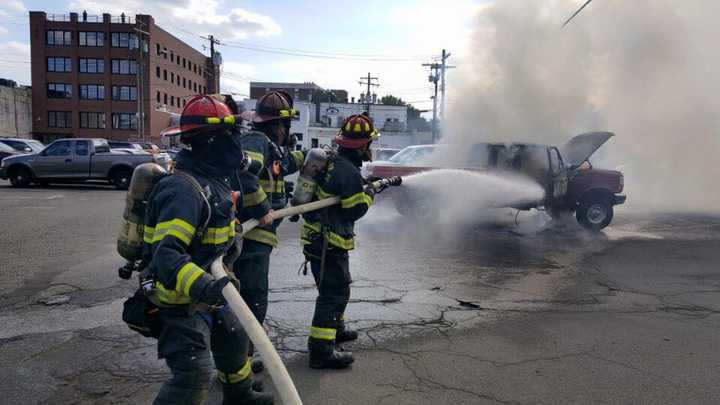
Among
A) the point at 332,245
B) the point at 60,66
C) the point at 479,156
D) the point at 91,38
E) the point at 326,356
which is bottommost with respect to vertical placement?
the point at 326,356

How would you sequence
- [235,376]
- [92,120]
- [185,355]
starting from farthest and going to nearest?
[92,120], [235,376], [185,355]

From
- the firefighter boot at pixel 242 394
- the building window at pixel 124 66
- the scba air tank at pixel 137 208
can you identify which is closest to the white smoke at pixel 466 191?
the firefighter boot at pixel 242 394

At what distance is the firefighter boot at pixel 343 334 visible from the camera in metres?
4.29

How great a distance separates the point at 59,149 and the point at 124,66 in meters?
47.7

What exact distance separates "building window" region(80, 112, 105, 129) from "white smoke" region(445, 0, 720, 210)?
185ft

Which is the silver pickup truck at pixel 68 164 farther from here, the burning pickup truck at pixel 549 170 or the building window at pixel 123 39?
the building window at pixel 123 39

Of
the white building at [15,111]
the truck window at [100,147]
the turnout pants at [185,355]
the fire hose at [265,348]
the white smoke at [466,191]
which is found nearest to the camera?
the fire hose at [265,348]

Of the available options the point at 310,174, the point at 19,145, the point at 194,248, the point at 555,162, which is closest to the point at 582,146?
the point at 555,162

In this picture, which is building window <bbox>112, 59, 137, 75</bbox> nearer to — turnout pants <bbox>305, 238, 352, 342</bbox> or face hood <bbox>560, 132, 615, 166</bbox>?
face hood <bbox>560, 132, 615, 166</bbox>

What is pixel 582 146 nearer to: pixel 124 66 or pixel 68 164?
pixel 68 164

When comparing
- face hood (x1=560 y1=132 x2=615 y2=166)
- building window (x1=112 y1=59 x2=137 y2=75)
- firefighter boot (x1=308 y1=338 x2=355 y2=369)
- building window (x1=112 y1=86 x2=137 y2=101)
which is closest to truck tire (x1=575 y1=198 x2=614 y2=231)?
face hood (x1=560 y1=132 x2=615 y2=166)

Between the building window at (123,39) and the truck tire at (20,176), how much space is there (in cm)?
4756

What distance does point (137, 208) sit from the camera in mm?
2514

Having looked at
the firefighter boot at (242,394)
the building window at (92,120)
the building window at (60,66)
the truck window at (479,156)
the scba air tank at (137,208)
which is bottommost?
the firefighter boot at (242,394)
